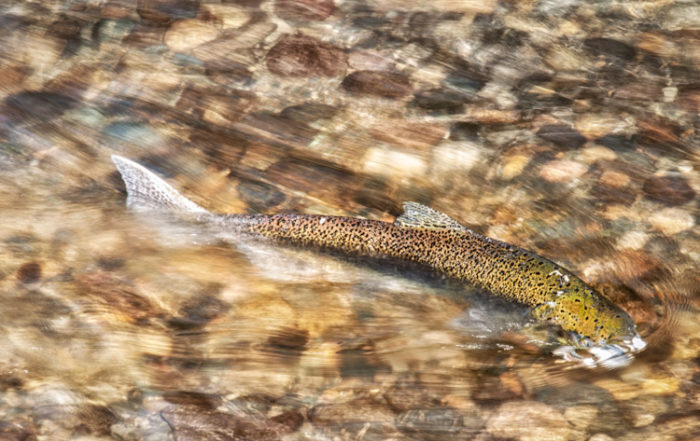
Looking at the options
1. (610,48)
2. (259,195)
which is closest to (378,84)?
(259,195)

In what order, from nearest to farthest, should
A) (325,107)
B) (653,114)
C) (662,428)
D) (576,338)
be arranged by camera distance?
(662,428), (576,338), (653,114), (325,107)

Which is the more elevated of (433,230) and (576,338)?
(433,230)

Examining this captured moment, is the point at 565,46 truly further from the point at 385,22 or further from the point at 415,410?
the point at 415,410

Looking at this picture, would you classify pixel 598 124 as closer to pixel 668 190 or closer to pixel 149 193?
pixel 668 190

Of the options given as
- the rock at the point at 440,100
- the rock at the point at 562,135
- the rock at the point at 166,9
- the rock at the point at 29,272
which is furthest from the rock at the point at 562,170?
the rock at the point at 29,272

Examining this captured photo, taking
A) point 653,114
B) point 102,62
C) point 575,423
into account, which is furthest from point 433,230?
point 102,62

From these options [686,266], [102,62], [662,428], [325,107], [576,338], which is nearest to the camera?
[662,428]

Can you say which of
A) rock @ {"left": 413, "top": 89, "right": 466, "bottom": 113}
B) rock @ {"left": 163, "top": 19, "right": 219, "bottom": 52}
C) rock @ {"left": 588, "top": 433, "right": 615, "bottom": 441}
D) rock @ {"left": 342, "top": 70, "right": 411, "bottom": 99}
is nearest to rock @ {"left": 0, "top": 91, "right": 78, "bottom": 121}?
rock @ {"left": 163, "top": 19, "right": 219, "bottom": 52}

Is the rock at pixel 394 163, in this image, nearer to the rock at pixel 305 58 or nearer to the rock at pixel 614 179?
the rock at pixel 305 58

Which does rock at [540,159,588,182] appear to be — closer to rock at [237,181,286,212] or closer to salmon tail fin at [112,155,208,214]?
rock at [237,181,286,212]
